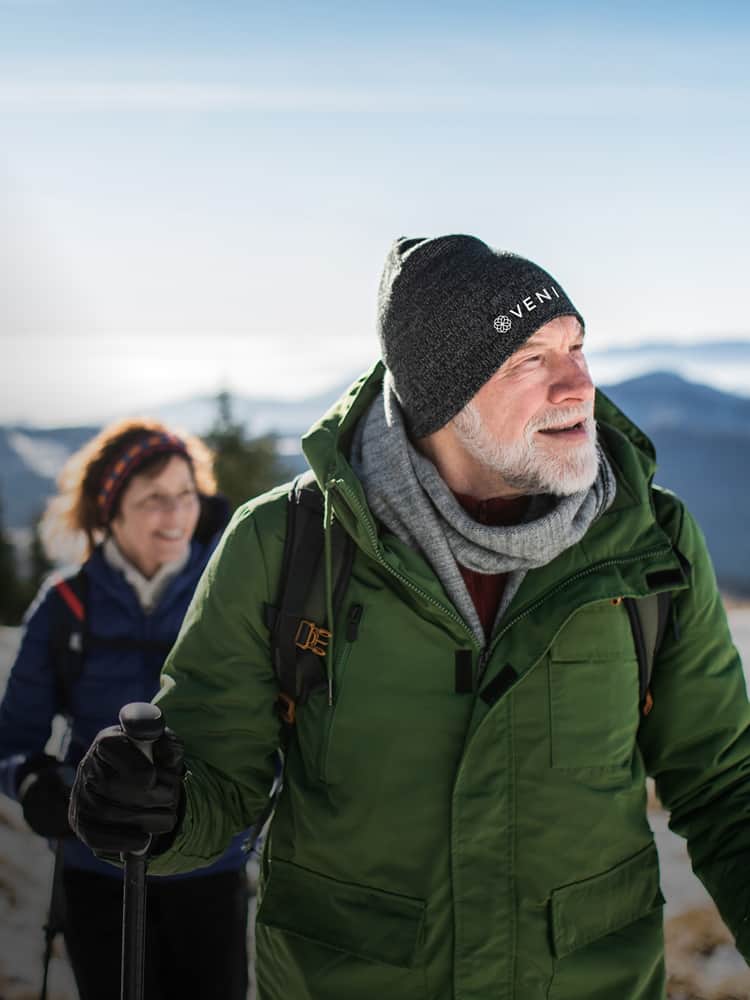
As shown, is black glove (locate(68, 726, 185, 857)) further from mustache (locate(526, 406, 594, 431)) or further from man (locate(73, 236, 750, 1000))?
mustache (locate(526, 406, 594, 431))

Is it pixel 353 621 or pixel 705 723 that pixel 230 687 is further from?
pixel 705 723

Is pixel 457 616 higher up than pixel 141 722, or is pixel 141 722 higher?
pixel 457 616

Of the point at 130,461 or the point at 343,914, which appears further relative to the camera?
the point at 130,461

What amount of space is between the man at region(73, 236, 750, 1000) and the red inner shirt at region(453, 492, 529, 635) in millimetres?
14

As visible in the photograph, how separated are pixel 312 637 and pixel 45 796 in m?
1.58

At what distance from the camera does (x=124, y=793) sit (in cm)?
226

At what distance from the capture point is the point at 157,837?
2441 millimetres

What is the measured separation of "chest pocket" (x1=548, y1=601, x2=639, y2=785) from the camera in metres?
2.51

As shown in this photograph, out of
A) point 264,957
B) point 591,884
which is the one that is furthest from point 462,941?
point 264,957

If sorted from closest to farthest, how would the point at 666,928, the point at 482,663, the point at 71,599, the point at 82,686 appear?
1. the point at 482,663
2. the point at 82,686
3. the point at 71,599
4. the point at 666,928

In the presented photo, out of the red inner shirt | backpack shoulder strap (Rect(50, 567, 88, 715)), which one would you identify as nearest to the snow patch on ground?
backpack shoulder strap (Rect(50, 567, 88, 715))

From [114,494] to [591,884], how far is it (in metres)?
2.74

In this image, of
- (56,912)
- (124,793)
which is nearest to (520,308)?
(124,793)

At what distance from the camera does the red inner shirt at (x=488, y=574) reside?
2.71 m
